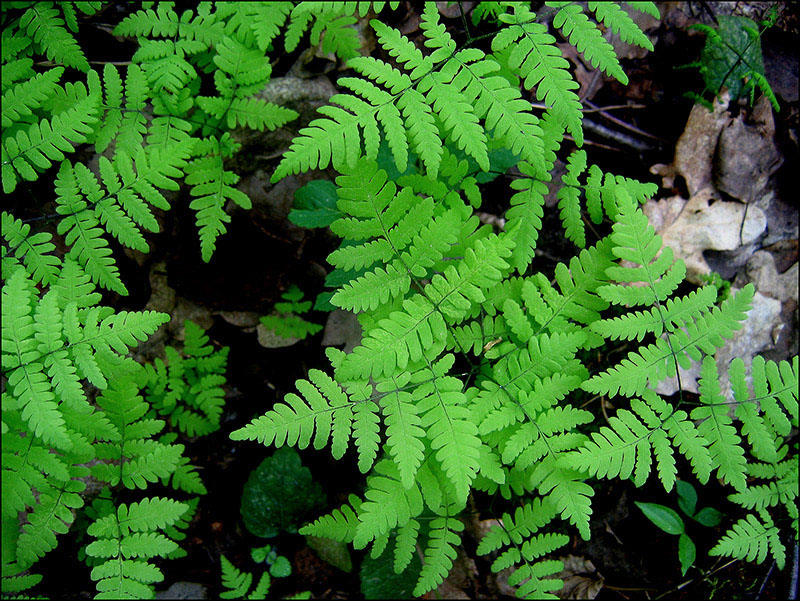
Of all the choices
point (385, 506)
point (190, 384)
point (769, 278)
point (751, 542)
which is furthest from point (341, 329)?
point (769, 278)

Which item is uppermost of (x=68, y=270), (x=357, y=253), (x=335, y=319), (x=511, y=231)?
(x=511, y=231)

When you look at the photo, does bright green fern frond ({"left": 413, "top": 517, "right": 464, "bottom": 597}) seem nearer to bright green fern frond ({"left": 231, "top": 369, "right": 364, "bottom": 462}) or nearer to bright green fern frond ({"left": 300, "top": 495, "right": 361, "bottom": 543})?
bright green fern frond ({"left": 300, "top": 495, "right": 361, "bottom": 543})

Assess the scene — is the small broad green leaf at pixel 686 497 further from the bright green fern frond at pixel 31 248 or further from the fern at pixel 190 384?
the bright green fern frond at pixel 31 248

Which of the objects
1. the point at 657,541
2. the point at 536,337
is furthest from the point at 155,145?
the point at 657,541

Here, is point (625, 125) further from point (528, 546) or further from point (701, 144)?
point (528, 546)

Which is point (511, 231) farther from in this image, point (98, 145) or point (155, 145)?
point (98, 145)

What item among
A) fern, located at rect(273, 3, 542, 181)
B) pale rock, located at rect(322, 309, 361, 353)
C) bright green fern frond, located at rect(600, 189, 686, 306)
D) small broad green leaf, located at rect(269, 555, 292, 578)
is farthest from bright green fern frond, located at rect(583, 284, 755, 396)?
small broad green leaf, located at rect(269, 555, 292, 578)
